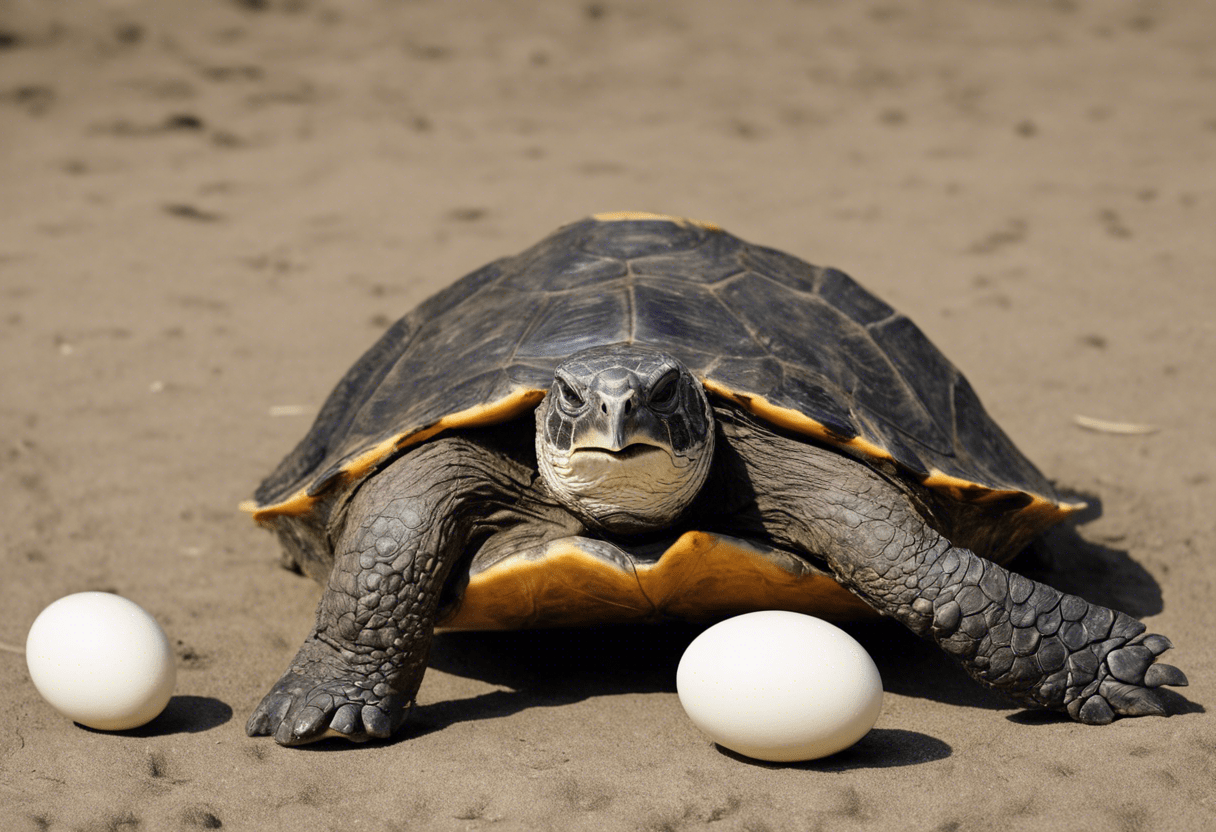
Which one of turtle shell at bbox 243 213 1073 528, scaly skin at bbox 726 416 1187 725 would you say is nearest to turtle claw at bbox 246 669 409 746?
turtle shell at bbox 243 213 1073 528

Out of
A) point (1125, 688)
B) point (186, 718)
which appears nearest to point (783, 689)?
point (1125, 688)

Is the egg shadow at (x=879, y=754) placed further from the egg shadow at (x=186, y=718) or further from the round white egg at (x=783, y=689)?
the egg shadow at (x=186, y=718)

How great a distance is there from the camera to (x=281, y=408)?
6.11 meters

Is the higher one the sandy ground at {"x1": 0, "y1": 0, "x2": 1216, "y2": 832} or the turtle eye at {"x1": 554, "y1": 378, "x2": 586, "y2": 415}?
the turtle eye at {"x1": 554, "y1": 378, "x2": 586, "y2": 415}

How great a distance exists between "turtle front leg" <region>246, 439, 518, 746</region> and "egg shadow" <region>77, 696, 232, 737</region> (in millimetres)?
169

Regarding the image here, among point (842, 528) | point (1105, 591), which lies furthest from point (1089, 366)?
point (842, 528)

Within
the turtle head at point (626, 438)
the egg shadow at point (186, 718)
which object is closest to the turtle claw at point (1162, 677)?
the turtle head at point (626, 438)

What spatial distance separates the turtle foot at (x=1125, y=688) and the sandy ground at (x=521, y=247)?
0.06m

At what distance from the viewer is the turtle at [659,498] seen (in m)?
3.28

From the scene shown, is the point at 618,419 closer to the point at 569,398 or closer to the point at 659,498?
the point at 569,398

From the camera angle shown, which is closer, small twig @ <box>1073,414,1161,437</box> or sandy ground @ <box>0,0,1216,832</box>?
sandy ground @ <box>0,0,1216,832</box>

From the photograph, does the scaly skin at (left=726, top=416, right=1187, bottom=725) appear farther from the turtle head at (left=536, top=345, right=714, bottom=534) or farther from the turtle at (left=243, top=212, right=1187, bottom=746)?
the turtle head at (left=536, top=345, right=714, bottom=534)

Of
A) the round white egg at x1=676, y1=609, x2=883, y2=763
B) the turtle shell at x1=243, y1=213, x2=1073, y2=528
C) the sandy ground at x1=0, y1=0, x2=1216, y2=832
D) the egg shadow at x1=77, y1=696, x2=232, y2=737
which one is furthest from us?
the turtle shell at x1=243, y1=213, x2=1073, y2=528

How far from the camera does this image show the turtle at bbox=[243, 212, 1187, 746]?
10.8 ft
